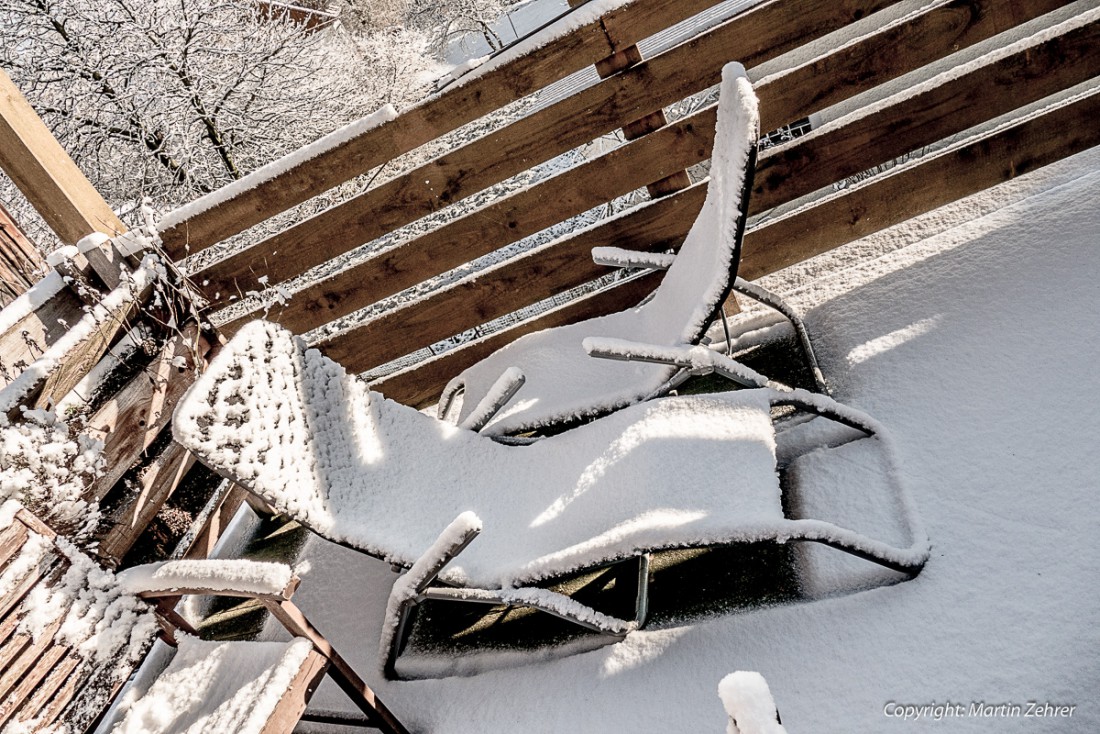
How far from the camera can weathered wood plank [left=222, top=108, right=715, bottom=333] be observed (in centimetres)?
273

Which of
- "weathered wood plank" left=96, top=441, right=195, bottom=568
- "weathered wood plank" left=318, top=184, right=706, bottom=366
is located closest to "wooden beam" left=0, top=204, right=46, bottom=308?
"weathered wood plank" left=96, top=441, right=195, bottom=568

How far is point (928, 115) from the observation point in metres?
2.62

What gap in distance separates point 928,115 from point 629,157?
110 cm

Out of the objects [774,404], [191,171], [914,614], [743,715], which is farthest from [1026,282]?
[191,171]

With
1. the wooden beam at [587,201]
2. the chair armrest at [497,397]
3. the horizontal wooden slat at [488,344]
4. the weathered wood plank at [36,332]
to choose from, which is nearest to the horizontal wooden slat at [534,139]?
the wooden beam at [587,201]

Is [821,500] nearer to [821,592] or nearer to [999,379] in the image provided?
[821,592]

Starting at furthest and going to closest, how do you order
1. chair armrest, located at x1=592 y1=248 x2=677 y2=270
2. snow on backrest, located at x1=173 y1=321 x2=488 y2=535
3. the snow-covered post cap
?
chair armrest, located at x1=592 y1=248 x2=677 y2=270 → snow on backrest, located at x1=173 y1=321 x2=488 y2=535 → the snow-covered post cap

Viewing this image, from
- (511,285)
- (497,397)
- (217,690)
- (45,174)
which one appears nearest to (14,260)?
(45,174)

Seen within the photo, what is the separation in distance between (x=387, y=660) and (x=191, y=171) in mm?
8538

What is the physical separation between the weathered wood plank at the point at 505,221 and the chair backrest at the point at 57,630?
1.45m

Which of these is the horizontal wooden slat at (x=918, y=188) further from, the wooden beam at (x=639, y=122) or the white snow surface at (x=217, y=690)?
the white snow surface at (x=217, y=690)

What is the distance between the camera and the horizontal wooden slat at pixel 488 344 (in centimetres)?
306

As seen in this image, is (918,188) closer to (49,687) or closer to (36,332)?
(49,687)

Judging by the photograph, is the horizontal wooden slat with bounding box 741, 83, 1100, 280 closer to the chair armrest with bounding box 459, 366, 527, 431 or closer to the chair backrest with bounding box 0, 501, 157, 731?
the chair armrest with bounding box 459, 366, 527, 431
